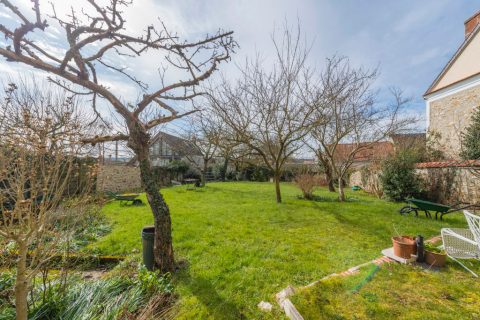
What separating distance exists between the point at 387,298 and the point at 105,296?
3.63 meters

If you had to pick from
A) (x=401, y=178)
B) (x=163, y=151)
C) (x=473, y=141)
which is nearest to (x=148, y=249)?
(x=401, y=178)

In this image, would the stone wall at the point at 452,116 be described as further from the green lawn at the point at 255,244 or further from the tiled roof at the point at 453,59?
the green lawn at the point at 255,244

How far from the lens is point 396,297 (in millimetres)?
Result: 2729

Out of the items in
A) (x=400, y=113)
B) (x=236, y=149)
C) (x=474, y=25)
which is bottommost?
(x=236, y=149)

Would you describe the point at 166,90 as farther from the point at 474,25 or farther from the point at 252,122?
the point at 474,25

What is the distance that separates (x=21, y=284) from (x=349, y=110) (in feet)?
38.4

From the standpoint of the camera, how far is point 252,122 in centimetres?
951

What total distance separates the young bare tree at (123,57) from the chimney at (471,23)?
52.0 ft

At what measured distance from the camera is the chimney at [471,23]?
1130 cm

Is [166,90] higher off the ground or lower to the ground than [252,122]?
lower

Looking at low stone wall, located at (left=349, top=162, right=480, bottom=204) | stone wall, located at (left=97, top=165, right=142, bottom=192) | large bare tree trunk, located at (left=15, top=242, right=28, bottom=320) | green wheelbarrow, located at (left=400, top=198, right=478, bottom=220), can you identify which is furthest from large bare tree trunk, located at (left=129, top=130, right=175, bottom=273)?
stone wall, located at (left=97, top=165, right=142, bottom=192)

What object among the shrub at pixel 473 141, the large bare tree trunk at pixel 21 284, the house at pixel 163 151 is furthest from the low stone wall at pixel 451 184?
the house at pixel 163 151

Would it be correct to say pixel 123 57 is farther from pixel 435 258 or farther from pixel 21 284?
pixel 435 258

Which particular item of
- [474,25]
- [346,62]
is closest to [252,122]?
[346,62]
